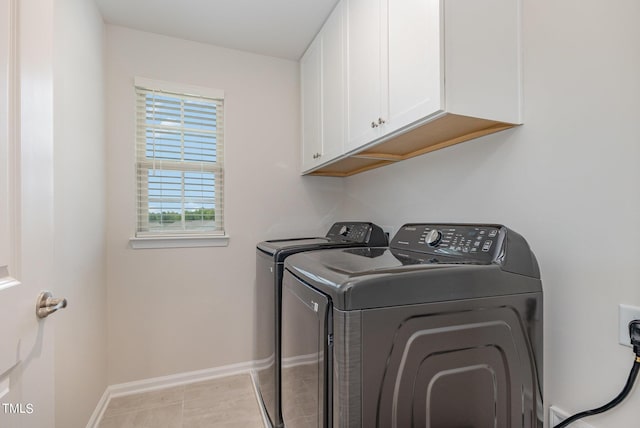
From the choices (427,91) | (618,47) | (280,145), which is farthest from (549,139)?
(280,145)

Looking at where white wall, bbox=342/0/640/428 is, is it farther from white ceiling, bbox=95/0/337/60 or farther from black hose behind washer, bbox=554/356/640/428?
white ceiling, bbox=95/0/337/60

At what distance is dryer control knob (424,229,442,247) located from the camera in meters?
1.22

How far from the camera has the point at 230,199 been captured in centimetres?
238

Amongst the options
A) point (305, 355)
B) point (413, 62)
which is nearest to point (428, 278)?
point (305, 355)

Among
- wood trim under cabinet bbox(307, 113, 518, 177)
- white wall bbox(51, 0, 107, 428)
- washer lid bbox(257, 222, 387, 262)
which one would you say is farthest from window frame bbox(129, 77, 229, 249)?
wood trim under cabinet bbox(307, 113, 518, 177)

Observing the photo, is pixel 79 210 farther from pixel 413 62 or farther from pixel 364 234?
pixel 413 62

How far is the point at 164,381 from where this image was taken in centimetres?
219

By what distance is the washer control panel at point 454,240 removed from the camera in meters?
0.99

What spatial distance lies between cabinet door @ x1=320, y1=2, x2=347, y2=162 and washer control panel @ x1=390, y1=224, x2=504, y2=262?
691 millimetres

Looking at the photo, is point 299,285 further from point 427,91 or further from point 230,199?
point 230,199

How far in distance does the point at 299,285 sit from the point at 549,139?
3.45 feet

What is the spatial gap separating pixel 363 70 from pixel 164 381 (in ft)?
8.20

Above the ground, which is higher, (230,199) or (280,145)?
(280,145)

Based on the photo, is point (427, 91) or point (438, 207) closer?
point (427, 91)
